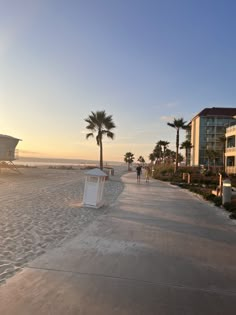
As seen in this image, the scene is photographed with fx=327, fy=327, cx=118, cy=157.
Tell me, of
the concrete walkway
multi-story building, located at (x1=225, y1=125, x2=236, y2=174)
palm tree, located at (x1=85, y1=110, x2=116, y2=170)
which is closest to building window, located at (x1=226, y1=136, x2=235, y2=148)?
multi-story building, located at (x1=225, y1=125, x2=236, y2=174)

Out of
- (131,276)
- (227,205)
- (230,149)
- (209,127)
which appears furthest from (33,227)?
(209,127)

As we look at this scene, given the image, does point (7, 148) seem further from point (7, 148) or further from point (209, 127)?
point (209, 127)

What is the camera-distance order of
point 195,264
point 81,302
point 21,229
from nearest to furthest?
point 81,302 → point 195,264 → point 21,229

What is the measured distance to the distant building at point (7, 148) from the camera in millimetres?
35344

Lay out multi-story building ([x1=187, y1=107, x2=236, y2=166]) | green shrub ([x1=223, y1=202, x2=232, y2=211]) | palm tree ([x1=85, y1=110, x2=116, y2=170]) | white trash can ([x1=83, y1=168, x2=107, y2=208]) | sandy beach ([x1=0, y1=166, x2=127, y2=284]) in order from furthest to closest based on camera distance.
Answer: multi-story building ([x1=187, y1=107, x2=236, y2=166]) < palm tree ([x1=85, y1=110, x2=116, y2=170]) < white trash can ([x1=83, y1=168, x2=107, y2=208]) < green shrub ([x1=223, y1=202, x2=232, y2=211]) < sandy beach ([x1=0, y1=166, x2=127, y2=284])

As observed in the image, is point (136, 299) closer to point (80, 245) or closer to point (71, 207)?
point (80, 245)

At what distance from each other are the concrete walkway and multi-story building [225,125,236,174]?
3741cm

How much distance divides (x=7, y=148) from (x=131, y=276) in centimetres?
3357

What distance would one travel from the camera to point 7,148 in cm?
3584

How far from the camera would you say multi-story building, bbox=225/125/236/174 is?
146 ft

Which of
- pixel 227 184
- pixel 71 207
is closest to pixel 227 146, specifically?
pixel 227 184

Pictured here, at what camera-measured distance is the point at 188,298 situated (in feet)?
13.2

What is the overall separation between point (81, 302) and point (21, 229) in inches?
175

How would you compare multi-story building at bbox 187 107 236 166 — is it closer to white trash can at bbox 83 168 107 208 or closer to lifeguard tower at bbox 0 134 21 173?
lifeguard tower at bbox 0 134 21 173
